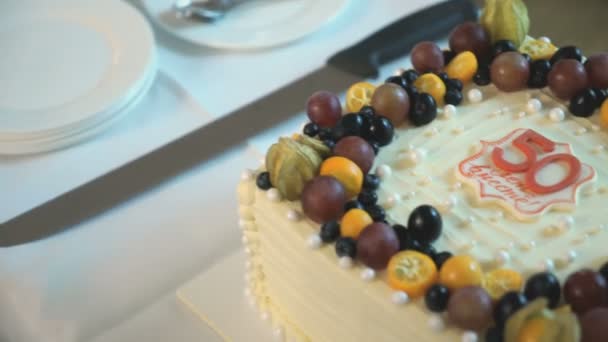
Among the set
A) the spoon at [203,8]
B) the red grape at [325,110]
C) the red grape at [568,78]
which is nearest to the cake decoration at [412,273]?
the red grape at [325,110]

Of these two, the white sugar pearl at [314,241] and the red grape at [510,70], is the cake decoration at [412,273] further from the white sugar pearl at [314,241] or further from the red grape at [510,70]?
the red grape at [510,70]

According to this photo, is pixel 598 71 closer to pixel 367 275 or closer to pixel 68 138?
pixel 367 275

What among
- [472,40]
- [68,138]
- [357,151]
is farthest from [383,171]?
[68,138]

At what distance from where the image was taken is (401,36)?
3.93ft

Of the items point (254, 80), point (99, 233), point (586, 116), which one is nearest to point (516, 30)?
point (586, 116)

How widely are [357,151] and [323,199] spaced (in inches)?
3.1

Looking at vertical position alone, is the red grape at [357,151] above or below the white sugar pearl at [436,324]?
above

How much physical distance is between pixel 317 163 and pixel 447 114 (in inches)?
7.4

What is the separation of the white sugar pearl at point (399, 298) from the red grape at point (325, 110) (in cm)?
24

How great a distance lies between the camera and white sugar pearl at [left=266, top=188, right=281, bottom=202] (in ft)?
2.60

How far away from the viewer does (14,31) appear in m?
1.20

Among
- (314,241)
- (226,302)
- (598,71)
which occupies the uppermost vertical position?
(598,71)

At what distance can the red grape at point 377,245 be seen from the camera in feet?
2.40

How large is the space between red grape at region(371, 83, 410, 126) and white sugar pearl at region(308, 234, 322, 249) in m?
0.18
